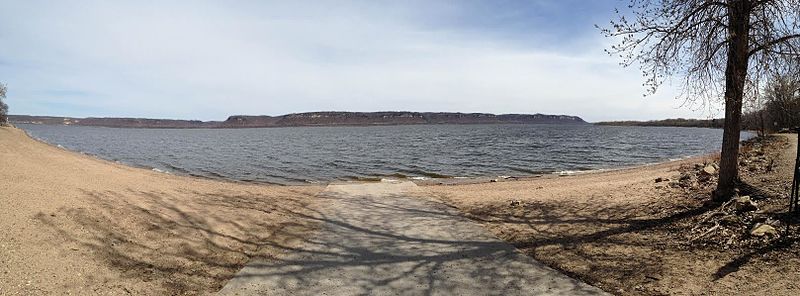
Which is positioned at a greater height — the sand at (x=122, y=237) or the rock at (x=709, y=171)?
the rock at (x=709, y=171)

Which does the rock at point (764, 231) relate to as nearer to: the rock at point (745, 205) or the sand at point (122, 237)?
the rock at point (745, 205)

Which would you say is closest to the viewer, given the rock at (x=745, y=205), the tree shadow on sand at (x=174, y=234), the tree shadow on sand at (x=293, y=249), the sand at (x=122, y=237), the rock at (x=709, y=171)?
the sand at (x=122, y=237)

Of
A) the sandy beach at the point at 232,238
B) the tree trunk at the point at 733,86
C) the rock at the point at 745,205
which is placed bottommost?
the sandy beach at the point at 232,238

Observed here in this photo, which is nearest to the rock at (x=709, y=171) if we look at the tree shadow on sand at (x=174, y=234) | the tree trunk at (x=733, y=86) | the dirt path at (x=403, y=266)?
the tree trunk at (x=733, y=86)

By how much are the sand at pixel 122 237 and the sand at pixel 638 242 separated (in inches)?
167

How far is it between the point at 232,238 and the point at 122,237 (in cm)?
160

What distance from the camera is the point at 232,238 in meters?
7.47

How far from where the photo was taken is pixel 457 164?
2897 cm

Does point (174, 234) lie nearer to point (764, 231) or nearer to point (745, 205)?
point (764, 231)

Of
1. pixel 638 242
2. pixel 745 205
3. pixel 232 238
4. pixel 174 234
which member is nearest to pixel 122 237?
pixel 174 234

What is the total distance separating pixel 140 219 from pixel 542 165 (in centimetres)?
2417

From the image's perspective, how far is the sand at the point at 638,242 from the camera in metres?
4.96

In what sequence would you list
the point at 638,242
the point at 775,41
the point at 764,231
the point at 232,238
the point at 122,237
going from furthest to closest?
the point at 232,238
the point at 775,41
the point at 638,242
the point at 122,237
the point at 764,231

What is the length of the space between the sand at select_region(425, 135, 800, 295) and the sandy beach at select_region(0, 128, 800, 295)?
21 millimetres
